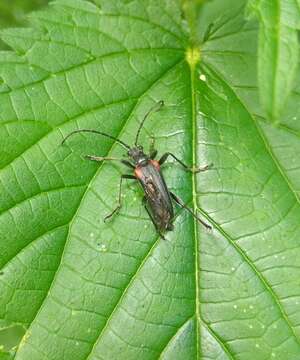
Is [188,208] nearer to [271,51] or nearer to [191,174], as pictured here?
[191,174]

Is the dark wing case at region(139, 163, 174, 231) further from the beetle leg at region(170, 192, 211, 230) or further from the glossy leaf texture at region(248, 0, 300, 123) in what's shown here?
the glossy leaf texture at region(248, 0, 300, 123)

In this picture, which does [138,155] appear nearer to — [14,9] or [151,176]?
[151,176]

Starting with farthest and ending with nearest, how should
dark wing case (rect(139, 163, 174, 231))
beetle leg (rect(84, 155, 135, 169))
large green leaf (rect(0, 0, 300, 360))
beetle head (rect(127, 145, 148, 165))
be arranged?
1. beetle head (rect(127, 145, 148, 165))
2. beetle leg (rect(84, 155, 135, 169))
3. dark wing case (rect(139, 163, 174, 231))
4. large green leaf (rect(0, 0, 300, 360))


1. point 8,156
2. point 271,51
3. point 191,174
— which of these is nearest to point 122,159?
point 191,174

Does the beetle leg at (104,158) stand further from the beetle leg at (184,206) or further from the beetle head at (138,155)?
the beetle leg at (184,206)

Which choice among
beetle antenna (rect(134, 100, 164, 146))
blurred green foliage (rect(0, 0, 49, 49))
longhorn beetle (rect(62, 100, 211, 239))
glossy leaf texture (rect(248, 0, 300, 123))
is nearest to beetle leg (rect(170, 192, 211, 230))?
longhorn beetle (rect(62, 100, 211, 239))

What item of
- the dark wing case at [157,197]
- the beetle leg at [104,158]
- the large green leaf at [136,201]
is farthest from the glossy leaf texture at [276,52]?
the beetle leg at [104,158]

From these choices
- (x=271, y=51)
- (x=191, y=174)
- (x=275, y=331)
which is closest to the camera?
(x=271, y=51)

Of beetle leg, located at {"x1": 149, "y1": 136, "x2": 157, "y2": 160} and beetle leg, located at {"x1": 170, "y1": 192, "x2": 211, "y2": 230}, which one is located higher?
beetle leg, located at {"x1": 149, "y1": 136, "x2": 157, "y2": 160}
